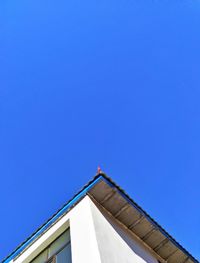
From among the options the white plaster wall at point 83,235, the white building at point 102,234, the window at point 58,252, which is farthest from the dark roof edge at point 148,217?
the window at point 58,252

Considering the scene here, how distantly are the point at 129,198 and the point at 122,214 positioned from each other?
438 mm

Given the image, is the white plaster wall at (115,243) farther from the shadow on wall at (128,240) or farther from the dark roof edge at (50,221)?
the dark roof edge at (50,221)

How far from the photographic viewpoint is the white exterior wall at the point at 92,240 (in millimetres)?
5520

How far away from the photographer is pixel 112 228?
6.86 m

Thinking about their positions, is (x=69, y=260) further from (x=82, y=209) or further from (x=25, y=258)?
(x=25, y=258)

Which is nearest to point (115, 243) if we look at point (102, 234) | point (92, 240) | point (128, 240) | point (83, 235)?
point (102, 234)

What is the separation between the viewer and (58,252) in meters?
6.66

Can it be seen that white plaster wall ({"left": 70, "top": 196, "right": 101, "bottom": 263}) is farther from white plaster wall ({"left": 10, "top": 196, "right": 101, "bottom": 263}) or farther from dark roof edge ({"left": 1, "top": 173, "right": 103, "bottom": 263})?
dark roof edge ({"left": 1, "top": 173, "right": 103, "bottom": 263})

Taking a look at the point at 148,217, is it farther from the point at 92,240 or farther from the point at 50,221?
the point at 92,240

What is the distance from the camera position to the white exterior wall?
5520mm

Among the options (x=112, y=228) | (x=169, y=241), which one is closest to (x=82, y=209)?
(x=112, y=228)

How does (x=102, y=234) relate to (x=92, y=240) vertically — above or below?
above

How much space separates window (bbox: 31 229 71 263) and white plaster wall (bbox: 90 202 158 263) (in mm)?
759

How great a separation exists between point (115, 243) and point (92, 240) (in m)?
0.84
